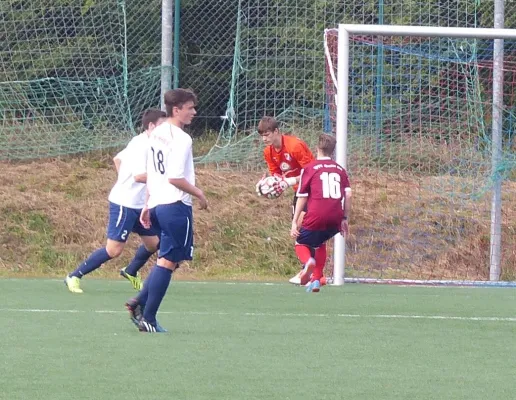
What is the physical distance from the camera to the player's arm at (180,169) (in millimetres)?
7516

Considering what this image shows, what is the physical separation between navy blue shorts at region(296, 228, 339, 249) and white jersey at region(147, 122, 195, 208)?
3.76 metres

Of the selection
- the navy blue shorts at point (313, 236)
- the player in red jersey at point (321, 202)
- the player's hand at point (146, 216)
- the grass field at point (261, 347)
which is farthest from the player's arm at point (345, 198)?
the player's hand at point (146, 216)

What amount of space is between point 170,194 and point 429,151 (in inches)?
272

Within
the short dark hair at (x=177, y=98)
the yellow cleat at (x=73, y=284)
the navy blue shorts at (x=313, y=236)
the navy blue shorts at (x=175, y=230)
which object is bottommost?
the yellow cleat at (x=73, y=284)

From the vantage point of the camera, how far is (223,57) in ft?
55.8

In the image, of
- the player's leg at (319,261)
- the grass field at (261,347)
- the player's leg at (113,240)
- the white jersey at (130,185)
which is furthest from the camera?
the player's leg at (319,261)

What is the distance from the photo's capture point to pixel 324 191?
11141mm

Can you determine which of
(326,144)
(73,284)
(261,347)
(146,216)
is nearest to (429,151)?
(326,144)

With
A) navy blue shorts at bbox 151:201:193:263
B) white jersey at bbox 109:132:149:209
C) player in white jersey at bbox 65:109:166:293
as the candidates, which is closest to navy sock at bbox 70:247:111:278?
player in white jersey at bbox 65:109:166:293

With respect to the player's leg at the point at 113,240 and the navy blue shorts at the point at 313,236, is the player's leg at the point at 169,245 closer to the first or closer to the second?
the player's leg at the point at 113,240

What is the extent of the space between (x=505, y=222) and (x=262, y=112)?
3637 mm

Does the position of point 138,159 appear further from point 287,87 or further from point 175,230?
point 287,87

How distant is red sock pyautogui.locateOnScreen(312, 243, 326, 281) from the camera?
11.5 metres

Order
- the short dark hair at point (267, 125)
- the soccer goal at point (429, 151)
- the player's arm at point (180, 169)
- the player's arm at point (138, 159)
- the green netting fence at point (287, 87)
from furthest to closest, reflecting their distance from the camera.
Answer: the green netting fence at point (287, 87) < the soccer goal at point (429, 151) < the short dark hair at point (267, 125) < the player's arm at point (138, 159) < the player's arm at point (180, 169)
